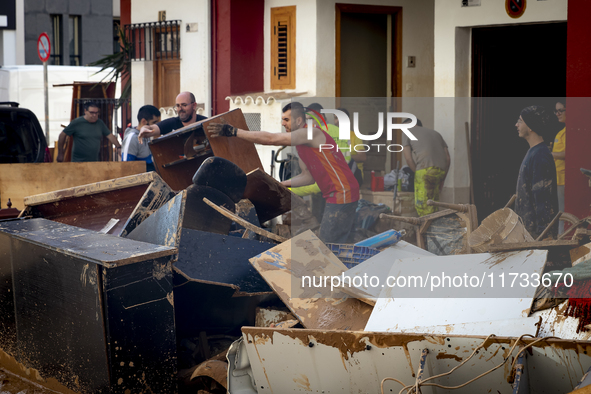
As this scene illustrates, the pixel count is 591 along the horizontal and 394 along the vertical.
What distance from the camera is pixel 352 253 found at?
4.45 meters

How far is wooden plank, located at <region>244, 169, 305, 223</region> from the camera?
5.25m

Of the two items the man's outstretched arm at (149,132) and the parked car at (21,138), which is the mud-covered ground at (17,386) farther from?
the parked car at (21,138)

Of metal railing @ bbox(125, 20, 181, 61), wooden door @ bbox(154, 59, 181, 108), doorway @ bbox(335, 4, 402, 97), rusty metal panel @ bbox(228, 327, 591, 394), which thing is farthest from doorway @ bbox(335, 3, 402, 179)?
rusty metal panel @ bbox(228, 327, 591, 394)

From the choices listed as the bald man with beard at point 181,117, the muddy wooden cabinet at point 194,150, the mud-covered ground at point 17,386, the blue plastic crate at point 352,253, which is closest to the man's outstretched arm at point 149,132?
the bald man with beard at point 181,117

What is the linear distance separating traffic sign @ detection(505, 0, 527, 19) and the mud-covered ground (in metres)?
6.35

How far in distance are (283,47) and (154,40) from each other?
284 cm

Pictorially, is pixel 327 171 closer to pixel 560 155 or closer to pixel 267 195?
pixel 267 195

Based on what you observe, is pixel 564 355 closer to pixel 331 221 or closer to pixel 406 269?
pixel 406 269

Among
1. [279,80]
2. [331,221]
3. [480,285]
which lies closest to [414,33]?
[279,80]

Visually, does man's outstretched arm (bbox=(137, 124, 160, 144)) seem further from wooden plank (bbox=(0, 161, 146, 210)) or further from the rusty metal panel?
the rusty metal panel

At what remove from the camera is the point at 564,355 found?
2.48 metres

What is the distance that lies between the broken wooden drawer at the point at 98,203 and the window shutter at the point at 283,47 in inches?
225

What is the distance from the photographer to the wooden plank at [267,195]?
17.2ft

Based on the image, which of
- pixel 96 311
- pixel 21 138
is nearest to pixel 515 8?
pixel 96 311
